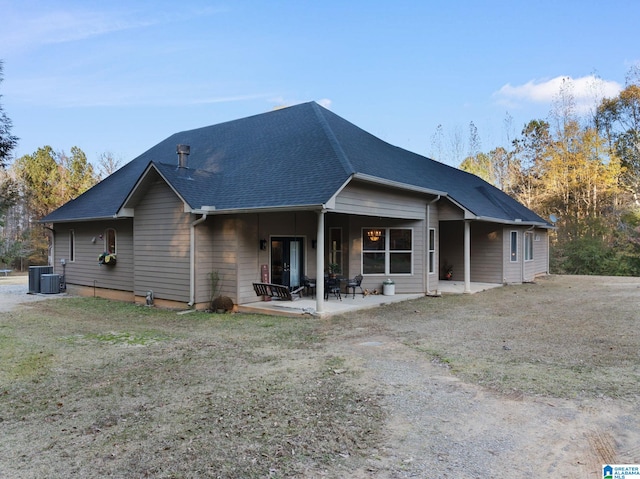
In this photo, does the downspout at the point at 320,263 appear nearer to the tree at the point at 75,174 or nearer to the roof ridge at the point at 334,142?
the roof ridge at the point at 334,142

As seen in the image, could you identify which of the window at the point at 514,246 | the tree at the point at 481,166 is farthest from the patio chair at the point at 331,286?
the tree at the point at 481,166

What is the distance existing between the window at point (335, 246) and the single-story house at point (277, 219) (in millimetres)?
44

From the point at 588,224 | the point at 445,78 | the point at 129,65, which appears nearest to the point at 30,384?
the point at 129,65

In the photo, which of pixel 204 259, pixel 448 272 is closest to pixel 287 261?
pixel 204 259

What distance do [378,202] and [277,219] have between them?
2.89 meters

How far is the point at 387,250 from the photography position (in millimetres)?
13883

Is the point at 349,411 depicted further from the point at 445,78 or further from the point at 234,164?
the point at 445,78

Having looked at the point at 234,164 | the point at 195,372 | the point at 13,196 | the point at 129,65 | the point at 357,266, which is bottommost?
the point at 195,372

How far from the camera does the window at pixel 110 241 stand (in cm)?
1460

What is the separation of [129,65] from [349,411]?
18984 mm

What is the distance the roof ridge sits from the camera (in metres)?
10.5

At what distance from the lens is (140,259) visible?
1268cm

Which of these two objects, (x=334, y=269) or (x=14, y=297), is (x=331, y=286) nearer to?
(x=334, y=269)

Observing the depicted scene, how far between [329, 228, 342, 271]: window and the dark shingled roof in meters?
2.65
